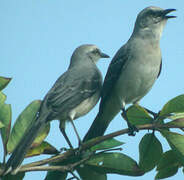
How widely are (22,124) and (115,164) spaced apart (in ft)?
2.96

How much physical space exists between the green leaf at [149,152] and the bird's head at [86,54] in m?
3.13

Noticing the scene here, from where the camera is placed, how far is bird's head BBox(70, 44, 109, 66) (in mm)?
6043

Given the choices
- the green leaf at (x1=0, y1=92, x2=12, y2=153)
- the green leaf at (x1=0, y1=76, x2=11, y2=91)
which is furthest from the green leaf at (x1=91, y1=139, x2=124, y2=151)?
the green leaf at (x1=0, y1=76, x2=11, y2=91)

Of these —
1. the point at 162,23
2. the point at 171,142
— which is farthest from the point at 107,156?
the point at 162,23

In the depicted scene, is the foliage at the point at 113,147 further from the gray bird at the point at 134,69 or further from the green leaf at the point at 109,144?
the gray bird at the point at 134,69

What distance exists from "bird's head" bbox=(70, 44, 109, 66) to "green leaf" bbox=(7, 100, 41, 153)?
113 inches

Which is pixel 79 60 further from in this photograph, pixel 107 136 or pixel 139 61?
pixel 107 136

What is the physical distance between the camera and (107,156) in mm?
2883

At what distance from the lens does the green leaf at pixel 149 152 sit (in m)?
2.96

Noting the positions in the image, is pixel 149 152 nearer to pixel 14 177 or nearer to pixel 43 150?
pixel 43 150

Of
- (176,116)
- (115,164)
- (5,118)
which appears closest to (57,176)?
(115,164)

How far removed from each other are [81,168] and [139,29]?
10.6 ft

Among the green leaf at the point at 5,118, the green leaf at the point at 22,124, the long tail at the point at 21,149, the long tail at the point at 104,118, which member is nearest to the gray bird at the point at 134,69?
the long tail at the point at 104,118

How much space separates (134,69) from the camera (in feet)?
16.4
